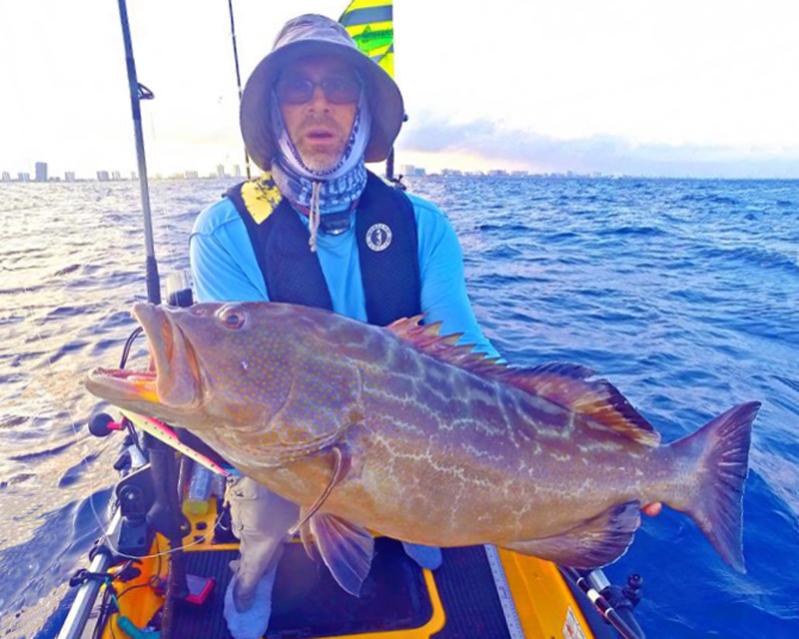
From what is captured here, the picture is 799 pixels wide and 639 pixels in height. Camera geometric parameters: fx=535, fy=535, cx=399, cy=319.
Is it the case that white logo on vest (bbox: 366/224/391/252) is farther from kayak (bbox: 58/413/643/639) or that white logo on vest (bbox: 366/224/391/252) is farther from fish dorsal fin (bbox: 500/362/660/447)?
kayak (bbox: 58/413/643/639)

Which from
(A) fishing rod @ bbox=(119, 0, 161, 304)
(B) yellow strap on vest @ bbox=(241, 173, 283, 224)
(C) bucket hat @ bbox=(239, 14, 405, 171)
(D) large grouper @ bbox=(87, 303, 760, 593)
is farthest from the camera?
(A) fishing rod @ bbox=(119, 0, 161, 304)

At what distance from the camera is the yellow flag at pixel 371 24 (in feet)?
22.7

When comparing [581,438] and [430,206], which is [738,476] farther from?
[430,206]

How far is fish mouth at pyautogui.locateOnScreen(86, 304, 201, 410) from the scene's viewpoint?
1.98m

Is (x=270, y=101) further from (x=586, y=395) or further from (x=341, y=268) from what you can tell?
(x=586, y=395)

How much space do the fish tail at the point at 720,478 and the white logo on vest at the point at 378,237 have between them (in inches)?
81.9

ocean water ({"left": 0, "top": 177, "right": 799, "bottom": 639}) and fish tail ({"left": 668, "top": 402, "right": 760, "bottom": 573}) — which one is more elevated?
fish tail ({"left": 668, "top": 402, "right": 760, "bottom": 573})

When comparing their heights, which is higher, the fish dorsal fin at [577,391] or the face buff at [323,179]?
the face buff at [323,179]

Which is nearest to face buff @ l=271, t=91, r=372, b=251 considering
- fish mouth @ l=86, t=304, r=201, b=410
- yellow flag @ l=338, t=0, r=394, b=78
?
fish mouth @ l=86, t=304, r=201, b=410

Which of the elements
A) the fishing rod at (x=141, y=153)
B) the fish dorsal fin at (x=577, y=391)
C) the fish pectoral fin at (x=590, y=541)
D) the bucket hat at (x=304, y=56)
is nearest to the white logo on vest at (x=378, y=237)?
the bucket hat at (x=304, y=56)

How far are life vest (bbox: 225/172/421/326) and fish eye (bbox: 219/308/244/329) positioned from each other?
114cm

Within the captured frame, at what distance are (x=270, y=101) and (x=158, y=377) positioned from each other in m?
2.24

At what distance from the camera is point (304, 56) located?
131 inches

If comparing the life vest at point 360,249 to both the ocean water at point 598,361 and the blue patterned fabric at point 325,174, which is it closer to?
the blue patterned fabric at point 325,174
